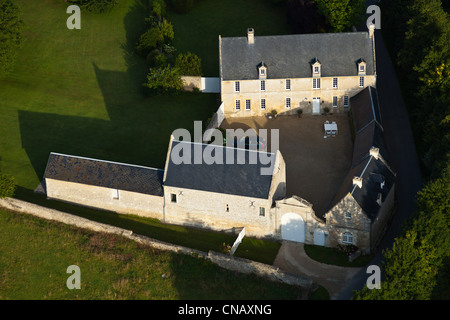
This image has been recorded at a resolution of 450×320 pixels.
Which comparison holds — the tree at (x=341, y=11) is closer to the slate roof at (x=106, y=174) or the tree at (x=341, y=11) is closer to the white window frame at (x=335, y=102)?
the white window frame at (x=335, y=102)

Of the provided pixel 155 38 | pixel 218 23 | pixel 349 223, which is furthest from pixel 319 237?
pixel 218 23

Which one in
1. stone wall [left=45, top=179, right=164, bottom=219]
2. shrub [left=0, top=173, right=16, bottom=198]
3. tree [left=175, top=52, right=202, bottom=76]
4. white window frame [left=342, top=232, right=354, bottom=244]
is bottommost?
white window frame [left=342, top=232, right=354, bottom=244]

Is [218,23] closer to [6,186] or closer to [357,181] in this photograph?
[6,186]

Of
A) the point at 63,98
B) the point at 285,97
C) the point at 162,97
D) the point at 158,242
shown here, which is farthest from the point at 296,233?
the point at 63,98

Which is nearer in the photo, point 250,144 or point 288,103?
point 250,144

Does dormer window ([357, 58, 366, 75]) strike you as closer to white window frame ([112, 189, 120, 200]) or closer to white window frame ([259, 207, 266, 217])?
white window frame ([259, 207, 266, 217])

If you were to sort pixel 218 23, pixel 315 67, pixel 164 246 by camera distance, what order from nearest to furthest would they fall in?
pixel 164 246 → pixel 315 67 → pixel 218 23

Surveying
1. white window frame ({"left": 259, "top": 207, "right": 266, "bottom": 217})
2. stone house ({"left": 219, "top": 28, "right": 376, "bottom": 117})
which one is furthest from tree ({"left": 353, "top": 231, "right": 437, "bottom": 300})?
stone house ({"left": 219, "top": 28, "right": 376, "bottom": 117})
